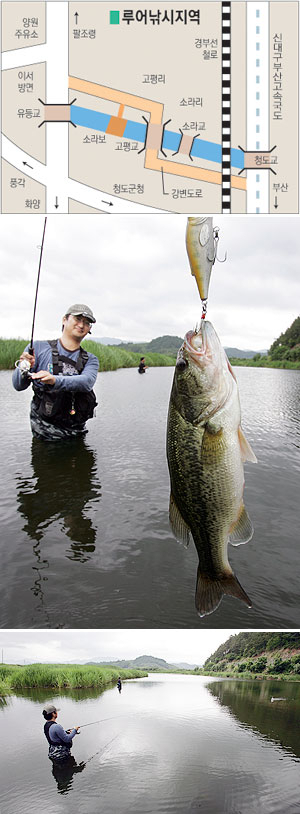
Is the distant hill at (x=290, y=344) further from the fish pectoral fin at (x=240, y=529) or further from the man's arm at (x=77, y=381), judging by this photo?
the fish pectoral fin at (x=240, y=529)

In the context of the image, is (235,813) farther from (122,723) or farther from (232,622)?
(122,723)

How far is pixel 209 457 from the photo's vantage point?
1.21 meters

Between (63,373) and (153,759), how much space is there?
52.1ft

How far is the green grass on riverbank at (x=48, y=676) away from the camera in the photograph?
1648cm

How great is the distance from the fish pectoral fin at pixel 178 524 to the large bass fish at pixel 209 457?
0.03 m

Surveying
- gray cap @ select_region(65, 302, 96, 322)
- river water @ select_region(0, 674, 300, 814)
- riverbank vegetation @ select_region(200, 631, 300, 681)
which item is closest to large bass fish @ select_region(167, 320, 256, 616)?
gray cap @ select_region(65, 302, 96, 322)

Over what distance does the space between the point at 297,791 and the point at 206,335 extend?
39.5ft

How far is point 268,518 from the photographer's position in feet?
14.5

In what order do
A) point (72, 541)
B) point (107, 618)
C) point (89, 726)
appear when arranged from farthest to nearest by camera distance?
1. point (89, 726)
2. point (72, 541)
3. point (107, 618)

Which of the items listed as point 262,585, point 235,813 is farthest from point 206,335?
point 235,813

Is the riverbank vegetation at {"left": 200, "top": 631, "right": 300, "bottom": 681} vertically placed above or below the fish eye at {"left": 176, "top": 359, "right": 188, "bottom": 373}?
below

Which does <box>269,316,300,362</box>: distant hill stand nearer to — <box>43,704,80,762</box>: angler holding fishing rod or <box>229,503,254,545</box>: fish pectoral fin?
<box>229,503,254,545</box>: fish pectoral fin

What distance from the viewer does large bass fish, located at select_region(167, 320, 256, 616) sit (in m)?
1.19

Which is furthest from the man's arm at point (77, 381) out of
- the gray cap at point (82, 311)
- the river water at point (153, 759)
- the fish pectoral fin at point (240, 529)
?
the river water at point (153, 759)
